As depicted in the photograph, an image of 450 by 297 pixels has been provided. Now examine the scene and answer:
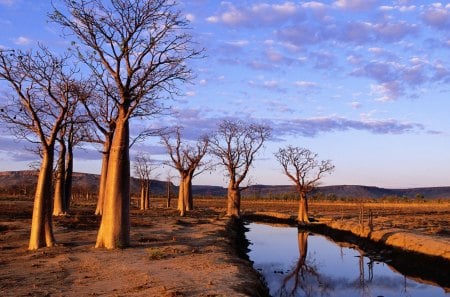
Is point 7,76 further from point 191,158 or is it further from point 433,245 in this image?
point 191,158

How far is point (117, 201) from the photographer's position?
46.9ft

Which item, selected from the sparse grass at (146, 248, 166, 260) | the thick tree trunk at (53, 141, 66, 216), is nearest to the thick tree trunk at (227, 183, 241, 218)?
the thick tree trunk at (53, 141, 66, 216)

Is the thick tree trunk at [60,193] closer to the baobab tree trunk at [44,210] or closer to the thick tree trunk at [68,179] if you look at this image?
Answer: the thick tree trunk at [68,179]

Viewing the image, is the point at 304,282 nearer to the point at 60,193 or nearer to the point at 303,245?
the point at 303,245

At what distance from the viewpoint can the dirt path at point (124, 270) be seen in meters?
8.91

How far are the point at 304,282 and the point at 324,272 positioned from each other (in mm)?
2218

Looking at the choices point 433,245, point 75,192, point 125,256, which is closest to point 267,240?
point 433,245

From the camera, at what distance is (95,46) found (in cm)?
1465

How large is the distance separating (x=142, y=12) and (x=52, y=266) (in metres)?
7.58

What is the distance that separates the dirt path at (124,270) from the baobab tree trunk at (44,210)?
0.47 metres

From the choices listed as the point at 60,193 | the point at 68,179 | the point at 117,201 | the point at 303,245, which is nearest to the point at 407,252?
the point at 303,245

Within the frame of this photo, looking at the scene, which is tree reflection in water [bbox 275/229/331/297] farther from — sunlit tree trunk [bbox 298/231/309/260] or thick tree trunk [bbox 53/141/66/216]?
thick tree trunk [bbox 53/141/66/216]

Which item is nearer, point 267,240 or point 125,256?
point 125,256

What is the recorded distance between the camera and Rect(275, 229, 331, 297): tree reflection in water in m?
13.5
